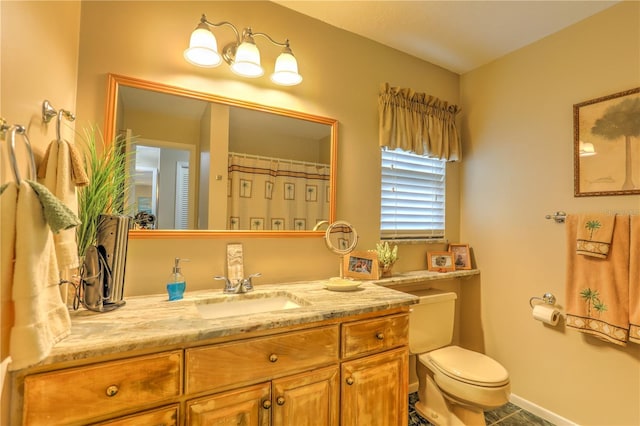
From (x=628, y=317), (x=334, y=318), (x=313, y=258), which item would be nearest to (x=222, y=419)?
(x=334, y=318)

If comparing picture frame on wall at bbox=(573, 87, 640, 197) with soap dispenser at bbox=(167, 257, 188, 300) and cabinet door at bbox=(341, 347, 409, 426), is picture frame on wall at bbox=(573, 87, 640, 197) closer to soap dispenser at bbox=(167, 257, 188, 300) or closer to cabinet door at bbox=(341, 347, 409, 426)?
cabinet door at bbox=(341, 347, 409, 426)

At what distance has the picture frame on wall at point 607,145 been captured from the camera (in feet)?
5.24

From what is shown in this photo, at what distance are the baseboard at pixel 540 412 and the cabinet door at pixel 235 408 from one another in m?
1.92

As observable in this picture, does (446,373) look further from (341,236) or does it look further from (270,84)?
(270,84)

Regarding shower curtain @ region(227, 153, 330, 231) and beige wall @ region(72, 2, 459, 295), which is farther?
shower curtain @ region(227, 153, 330, 231)

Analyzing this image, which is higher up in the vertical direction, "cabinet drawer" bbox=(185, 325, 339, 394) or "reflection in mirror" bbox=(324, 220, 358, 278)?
"reflection in mirror" bbox=(324, 220, 358, 278)

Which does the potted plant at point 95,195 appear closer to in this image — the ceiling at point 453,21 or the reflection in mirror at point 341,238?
the reflection in mirror at point 341,238

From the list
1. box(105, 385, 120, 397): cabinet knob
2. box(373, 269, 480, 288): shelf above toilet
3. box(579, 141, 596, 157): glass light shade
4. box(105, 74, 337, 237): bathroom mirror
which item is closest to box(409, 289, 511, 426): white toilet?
box(373, 269, 480, 288): shelf above toilet

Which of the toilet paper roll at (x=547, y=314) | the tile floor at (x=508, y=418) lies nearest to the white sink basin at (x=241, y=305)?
the tile floor at (x=508, y=418)

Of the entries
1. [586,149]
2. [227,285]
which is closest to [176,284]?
[227,285]

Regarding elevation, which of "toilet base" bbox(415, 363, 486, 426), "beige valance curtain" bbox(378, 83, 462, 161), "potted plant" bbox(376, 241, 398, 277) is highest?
"beige valance curtain" bbox(378, 83, 462, 161)

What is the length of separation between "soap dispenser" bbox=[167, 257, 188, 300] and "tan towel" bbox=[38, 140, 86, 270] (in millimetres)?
412

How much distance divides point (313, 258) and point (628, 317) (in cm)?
168

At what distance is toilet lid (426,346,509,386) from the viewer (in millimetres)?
1569
